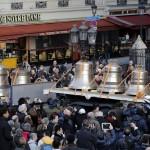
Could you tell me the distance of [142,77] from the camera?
957 inches

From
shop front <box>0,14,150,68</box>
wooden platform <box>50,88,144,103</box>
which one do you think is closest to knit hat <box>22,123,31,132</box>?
wooden platform <box>50,88,144,103</box>

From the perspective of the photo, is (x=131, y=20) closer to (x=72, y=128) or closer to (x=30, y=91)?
(x=30, y=91)

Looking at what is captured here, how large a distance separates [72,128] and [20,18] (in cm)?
1861

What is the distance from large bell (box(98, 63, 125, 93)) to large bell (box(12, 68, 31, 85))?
3.00 m

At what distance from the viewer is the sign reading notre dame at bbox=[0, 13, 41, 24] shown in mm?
35259

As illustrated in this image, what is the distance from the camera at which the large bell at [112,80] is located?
81.4ft

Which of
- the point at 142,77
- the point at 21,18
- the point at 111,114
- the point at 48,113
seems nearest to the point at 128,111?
the point at 111,114

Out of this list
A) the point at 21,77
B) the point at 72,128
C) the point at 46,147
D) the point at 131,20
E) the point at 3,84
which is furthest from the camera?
the point at 131,20

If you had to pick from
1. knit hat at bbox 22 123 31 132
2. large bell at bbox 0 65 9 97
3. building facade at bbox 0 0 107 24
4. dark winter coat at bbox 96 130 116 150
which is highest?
building facade at bbox 0 0 107 24

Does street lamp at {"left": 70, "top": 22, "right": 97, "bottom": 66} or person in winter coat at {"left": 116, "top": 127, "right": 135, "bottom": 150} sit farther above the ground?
street lamp at {"left": 70, "top": 22, "right": 97, "bottom": 66}

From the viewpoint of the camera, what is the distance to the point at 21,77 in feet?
86.3

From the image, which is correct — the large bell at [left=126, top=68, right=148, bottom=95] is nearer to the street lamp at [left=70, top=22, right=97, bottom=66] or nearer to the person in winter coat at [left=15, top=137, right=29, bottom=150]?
the street lamp at [left=70, top=22, right=97, bottom=66]

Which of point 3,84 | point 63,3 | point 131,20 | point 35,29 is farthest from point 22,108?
point 131,20

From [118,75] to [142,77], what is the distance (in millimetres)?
1040
